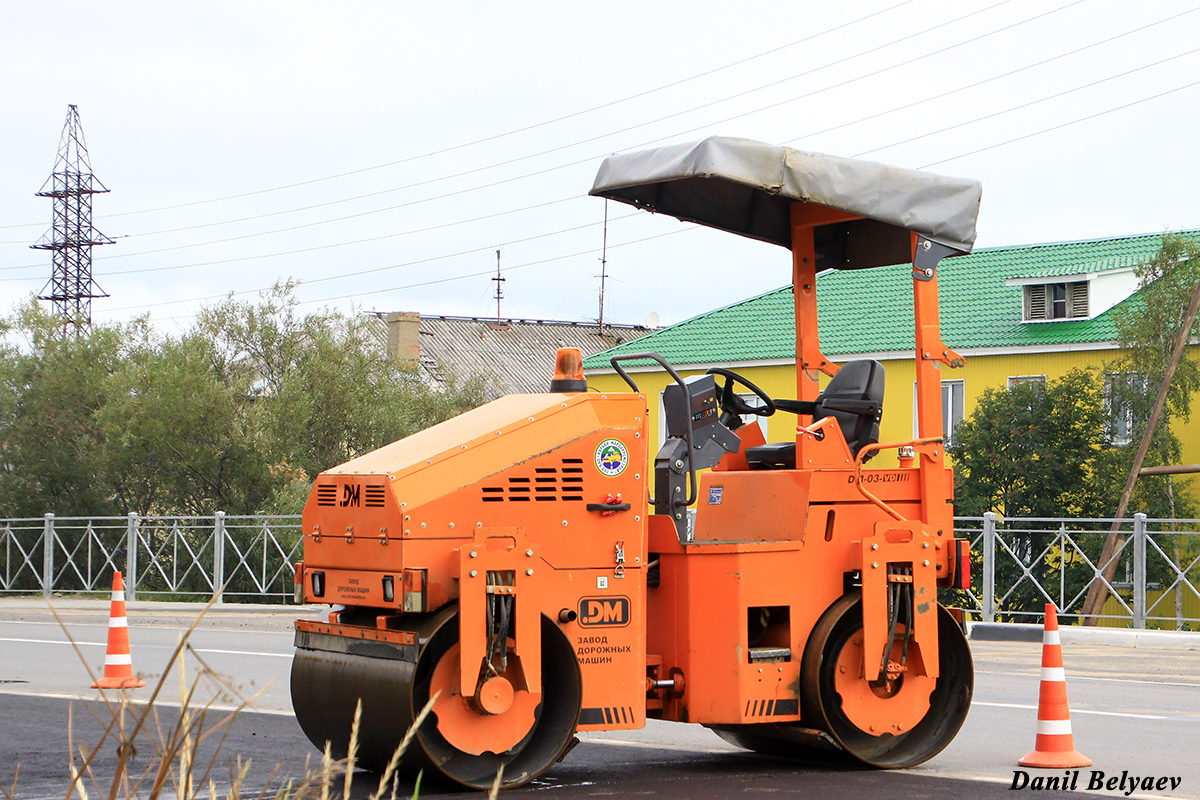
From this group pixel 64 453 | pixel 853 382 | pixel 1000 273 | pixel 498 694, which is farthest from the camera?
pixel 1000 273

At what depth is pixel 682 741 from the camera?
8.78 metres

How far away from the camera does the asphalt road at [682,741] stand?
6910 millimetres

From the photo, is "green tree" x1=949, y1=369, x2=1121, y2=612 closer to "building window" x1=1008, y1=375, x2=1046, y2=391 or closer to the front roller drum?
"building window" x1=1008, y1=375, x2=1046, y2=391

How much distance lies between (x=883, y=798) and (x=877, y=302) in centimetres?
2775

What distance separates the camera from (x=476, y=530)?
6566 millimetres

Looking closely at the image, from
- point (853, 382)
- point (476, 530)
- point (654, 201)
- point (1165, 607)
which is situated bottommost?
point (1165, 607)

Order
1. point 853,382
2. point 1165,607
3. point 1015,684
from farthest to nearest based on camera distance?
point 1165,607, point 1015,684, point 853,382

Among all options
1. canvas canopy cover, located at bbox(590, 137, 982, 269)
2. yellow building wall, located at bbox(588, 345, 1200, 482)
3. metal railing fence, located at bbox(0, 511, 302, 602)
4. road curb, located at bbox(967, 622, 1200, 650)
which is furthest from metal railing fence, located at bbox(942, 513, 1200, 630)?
metal railing fence, located at bbox(0, 511, 302, 602)

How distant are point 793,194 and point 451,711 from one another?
315 cm

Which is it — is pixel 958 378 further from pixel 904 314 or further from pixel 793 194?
pixel 793 194

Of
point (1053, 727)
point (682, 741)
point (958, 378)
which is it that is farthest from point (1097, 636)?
point (958, 378)

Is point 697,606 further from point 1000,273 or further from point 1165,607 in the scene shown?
point 1000,273

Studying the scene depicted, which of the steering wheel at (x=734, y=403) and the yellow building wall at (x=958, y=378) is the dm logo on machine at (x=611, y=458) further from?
the yellow building wall at (x=958, y=378)

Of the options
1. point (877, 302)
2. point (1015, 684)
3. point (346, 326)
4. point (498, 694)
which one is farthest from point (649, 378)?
point (498, 694)
